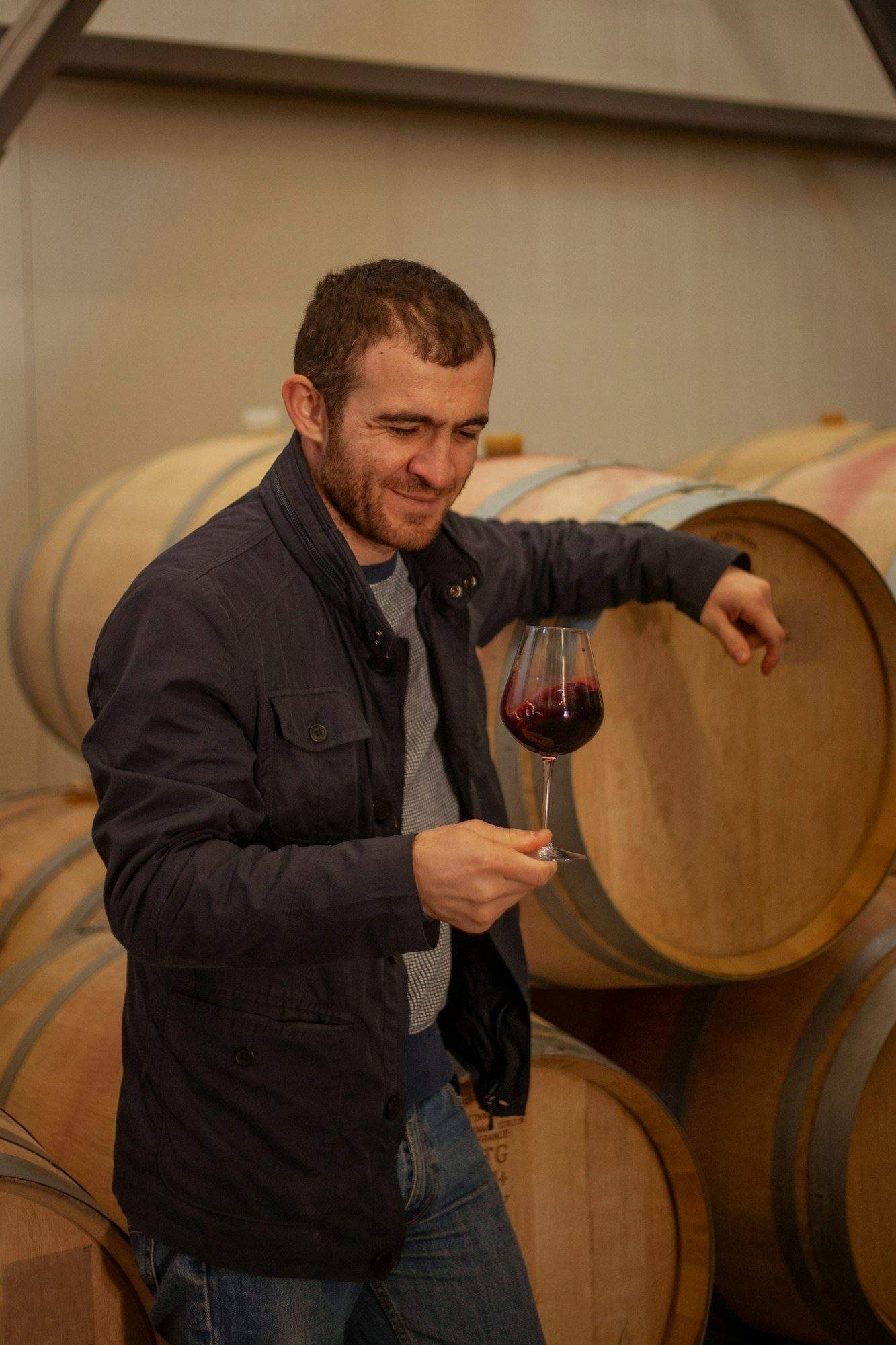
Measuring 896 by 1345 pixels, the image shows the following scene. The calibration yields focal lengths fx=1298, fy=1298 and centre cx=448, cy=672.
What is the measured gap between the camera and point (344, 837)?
1479 mm

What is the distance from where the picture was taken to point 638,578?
1985mm

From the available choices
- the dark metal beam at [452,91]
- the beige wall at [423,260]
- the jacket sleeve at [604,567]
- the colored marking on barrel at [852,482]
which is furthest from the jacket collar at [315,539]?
the dark metal beam at [452,91]

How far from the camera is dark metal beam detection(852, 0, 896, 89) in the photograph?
17.1 ft

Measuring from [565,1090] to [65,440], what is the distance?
3.53 meters

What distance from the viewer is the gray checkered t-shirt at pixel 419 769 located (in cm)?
164

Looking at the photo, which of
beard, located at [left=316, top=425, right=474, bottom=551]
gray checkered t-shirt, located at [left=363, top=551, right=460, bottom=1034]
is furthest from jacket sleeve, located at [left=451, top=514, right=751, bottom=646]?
beard, located at [left=316, top=425, right=474, bottom=551]

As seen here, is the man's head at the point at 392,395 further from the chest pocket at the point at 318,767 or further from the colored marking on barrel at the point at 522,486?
the colored marking on barrel at the point at 522,486

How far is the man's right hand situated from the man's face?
1.47ft

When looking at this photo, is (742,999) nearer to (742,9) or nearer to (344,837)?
(344,837)

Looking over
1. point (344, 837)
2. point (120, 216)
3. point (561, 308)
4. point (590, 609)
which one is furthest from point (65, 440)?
point (344, 837)

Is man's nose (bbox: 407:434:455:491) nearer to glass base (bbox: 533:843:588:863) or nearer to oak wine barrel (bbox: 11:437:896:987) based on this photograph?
glass base (bbox: 533:843:588:863)

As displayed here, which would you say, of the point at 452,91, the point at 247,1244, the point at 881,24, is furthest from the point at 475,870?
the point at 881,24

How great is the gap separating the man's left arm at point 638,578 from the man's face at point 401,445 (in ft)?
1.32

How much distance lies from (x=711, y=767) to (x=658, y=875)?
8.8 inches
